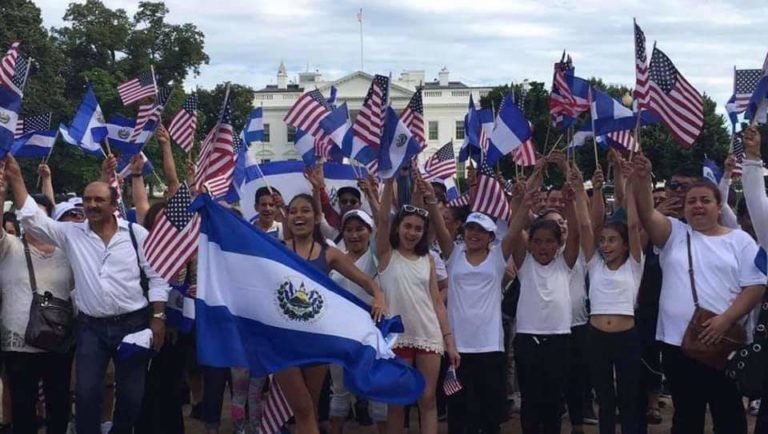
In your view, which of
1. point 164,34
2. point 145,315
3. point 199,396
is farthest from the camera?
point 164,34

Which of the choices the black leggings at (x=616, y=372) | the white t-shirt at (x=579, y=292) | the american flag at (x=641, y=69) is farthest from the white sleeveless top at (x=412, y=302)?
the american flag at (x=641, y=69)

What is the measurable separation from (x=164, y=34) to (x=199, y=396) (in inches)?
2046

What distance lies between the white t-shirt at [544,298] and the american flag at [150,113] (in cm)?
380

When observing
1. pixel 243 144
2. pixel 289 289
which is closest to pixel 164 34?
pixel 243 144

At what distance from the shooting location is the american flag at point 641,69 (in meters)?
7.15

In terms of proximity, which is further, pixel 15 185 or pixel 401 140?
pixel 401 140

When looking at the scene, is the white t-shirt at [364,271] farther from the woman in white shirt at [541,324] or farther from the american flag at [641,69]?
the american flag at [641,69]

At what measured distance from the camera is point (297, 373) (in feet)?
20.8

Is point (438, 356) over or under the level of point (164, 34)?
under

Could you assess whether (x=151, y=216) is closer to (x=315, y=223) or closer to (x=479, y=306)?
(x=315, y=223)

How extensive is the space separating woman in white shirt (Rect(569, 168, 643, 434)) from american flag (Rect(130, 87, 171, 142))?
4.12 meters

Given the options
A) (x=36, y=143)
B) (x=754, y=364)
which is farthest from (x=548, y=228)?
(x=36, y=143)

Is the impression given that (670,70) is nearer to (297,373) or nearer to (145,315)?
(297,373)

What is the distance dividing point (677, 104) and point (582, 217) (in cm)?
116
